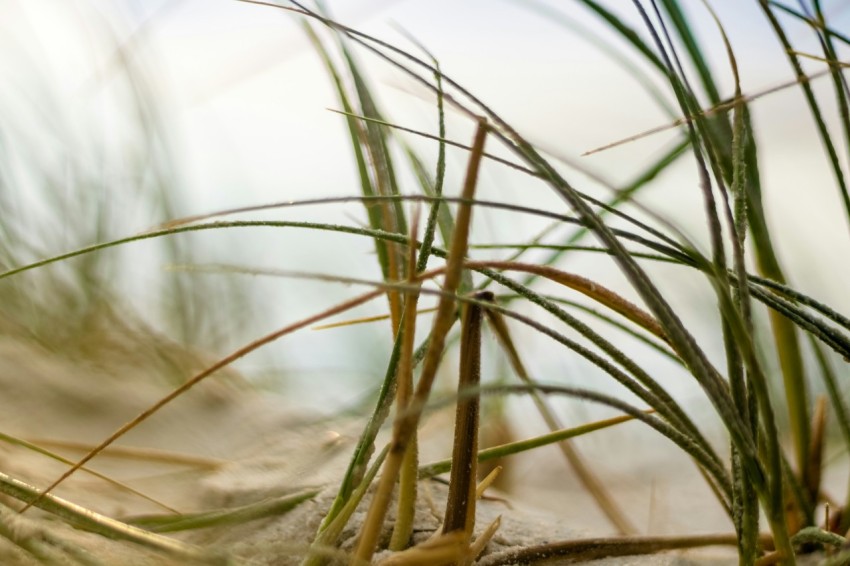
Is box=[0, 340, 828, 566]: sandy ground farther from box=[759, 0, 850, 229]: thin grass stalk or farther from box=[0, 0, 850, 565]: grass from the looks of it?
box=[759, 0, 850, 229]: thin grass stalk

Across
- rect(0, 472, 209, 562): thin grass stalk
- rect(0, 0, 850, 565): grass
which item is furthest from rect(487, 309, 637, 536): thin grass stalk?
rect(0, 472, 209, 562): thin grass stalk

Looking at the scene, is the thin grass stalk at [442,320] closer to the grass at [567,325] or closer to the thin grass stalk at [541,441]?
the grass at [567,325]

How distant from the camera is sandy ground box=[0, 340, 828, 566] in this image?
22.2 inches

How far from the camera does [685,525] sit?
133 cm

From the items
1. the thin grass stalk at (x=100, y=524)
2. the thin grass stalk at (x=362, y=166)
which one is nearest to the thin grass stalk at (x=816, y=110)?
the thin grass stalk at (x=362, y=166)

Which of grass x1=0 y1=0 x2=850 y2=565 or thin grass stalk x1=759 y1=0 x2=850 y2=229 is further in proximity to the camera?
thin grass stalk x1=759 y1=0 x2=850 y2=229

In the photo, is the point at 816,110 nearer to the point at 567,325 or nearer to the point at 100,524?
the point at 567,325

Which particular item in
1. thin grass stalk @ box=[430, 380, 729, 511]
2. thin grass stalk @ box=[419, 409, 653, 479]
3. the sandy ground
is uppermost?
thin grass stalk @ box=[430, 380, 729, 511]

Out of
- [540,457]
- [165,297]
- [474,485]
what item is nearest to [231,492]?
[474,485]

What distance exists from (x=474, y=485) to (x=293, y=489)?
23 cm

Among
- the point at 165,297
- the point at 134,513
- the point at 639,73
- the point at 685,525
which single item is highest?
the point at 639,73

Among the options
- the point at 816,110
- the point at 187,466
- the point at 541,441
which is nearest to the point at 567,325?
the point at 541,441

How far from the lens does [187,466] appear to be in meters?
0.83

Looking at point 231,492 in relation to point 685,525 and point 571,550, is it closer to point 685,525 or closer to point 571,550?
point 571,550
